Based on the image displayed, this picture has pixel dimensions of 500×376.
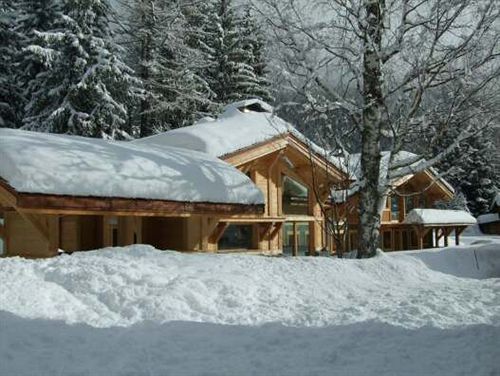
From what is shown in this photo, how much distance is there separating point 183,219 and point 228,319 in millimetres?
9669

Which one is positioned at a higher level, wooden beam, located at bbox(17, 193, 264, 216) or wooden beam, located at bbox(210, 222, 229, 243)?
wooden beam, located at bbox(17, 193, 264, 216)

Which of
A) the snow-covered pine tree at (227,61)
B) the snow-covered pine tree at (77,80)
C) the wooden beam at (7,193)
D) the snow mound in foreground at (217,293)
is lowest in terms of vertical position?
the snow mound in foreground at (217,293)

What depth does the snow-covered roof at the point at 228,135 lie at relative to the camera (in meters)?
18.6

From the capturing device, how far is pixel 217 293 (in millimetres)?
7629

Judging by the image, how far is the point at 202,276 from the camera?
8.19m

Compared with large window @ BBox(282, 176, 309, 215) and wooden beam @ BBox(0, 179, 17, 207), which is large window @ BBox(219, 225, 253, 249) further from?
wooden beam @ BBox(0, 179, 17, 207)

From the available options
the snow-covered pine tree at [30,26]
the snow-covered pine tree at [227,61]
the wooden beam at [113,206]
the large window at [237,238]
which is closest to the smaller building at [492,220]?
the snow-covered pine tree at [227,61]

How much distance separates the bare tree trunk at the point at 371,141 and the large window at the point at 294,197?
9464 mm

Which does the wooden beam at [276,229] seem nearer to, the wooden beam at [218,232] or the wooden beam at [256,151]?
the wooden beam at [256,151]

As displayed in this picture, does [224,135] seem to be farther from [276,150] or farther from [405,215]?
[405,215]

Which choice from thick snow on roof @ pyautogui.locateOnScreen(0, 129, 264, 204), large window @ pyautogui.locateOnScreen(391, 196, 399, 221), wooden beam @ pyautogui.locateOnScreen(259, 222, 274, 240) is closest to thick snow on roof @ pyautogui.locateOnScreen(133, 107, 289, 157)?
thick snow on roof @ pyautogui.locateOnScreen(0, 129, 264, 204)

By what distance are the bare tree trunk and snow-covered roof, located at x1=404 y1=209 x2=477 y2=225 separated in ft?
64.6

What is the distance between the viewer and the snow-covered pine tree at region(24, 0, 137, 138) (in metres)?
24.8

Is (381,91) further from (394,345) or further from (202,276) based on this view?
(394,345)
